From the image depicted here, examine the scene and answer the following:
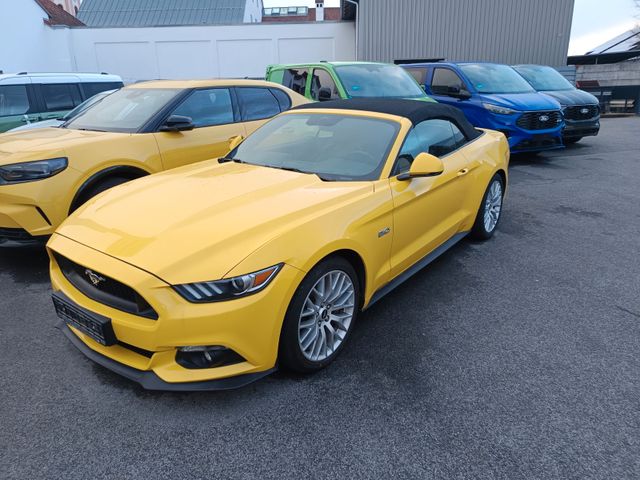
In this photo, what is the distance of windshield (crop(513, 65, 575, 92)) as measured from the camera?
10609 mm

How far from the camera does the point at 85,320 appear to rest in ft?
8.04

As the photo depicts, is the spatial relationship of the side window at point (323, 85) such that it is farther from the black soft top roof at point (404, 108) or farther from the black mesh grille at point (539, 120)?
the black mesh grille at point (539, 120)

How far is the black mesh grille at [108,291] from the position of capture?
7.47 feet

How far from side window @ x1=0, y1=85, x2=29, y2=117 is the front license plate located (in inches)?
276

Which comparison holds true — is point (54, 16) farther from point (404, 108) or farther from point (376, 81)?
point (404, 108)

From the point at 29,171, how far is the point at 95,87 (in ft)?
20.3

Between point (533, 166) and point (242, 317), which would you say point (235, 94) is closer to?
point (242, 317)

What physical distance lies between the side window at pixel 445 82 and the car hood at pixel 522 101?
66 centimetres

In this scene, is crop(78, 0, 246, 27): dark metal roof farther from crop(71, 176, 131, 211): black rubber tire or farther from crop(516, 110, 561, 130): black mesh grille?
crop(71, 176, 131, 211): black rubber tire

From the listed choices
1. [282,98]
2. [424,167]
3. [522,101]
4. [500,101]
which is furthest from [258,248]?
[522,101]

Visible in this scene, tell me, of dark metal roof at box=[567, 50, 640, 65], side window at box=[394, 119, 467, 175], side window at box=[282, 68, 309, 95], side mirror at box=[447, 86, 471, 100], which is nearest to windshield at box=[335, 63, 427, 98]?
side window at box=[282, 68, 309, 95]

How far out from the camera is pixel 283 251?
7.86 ft

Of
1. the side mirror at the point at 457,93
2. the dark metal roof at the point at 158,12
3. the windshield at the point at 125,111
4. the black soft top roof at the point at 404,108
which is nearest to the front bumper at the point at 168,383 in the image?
the black soft top roof at the point at 404,108

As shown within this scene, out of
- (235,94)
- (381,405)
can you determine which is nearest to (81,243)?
(381,405)
